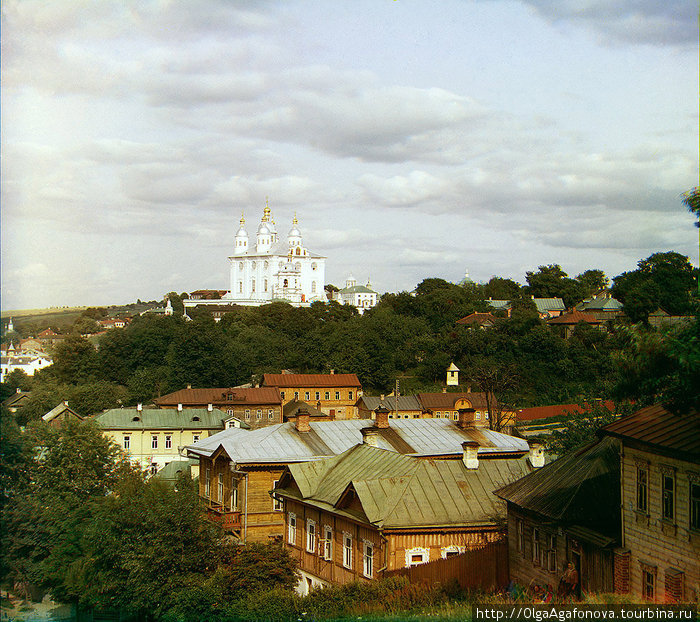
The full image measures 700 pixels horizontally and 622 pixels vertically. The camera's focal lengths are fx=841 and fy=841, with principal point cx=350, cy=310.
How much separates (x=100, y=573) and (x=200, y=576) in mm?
3891

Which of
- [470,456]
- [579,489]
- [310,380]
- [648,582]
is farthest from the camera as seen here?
[310,380]

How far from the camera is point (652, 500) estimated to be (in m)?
14.7

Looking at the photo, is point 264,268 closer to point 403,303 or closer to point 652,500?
point 403,303

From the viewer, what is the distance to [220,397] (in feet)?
213

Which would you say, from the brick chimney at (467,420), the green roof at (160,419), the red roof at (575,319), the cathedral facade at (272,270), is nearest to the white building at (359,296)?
the cathedral facade at (272,270)

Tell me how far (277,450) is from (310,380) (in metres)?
46.5

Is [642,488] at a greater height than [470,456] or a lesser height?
greater

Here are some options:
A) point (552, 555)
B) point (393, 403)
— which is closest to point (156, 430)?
point (393, 403)

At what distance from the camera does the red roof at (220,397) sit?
63500mm

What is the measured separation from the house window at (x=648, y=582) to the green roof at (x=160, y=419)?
44.3 metres

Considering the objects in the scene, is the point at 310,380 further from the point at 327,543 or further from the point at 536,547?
the point at 536,547

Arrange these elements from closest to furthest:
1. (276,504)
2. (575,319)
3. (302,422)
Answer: (276,504) < (302,422) < (575,319)

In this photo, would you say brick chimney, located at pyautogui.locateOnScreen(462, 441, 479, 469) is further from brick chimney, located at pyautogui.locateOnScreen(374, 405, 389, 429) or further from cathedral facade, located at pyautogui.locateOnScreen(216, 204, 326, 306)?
cathedral facade, located at pyautogui.locateOnScreen(216, 204, 326, 306)

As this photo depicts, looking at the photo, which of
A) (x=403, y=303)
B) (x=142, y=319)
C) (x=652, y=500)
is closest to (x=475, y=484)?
(x=652, y=500)
